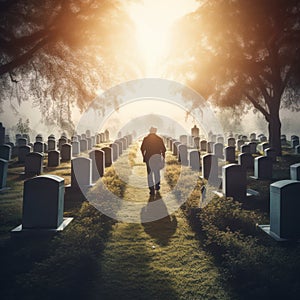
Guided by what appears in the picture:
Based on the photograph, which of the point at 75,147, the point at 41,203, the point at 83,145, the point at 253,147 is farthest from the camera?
the point at 83,145

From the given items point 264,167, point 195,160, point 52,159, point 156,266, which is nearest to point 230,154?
point 195,160

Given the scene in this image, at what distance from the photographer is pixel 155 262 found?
4.16 meters

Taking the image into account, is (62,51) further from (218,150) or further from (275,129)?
(275,129)

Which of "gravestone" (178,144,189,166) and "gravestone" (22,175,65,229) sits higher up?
"gravestone" (178,144,189,166)

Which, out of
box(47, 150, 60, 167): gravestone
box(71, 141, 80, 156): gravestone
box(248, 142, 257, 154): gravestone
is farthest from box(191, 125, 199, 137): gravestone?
box(47, 150, 60, 167): gravestone

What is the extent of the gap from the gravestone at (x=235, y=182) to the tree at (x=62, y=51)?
→ 6.00m

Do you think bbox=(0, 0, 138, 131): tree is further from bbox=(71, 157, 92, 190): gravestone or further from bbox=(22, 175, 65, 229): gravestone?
bbox=(22, 175, 65, 229): gravestone

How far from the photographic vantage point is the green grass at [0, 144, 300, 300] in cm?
335

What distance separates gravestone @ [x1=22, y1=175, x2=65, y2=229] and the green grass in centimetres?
44

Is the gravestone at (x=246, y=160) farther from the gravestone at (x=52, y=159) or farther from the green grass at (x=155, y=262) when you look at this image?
the gravestone at (x=52, y=159)

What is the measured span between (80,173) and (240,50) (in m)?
11.3

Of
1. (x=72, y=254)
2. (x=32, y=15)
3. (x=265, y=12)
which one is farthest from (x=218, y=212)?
(x=265, y=12)

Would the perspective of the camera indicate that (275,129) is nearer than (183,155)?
No

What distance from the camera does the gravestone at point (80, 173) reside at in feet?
29.9
